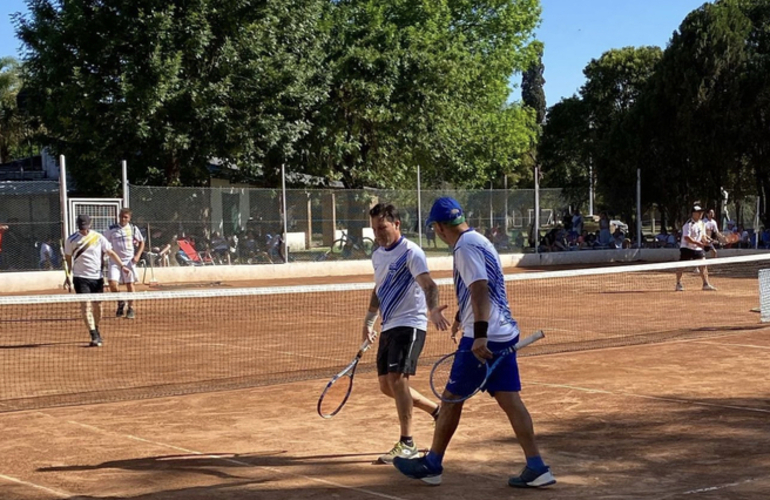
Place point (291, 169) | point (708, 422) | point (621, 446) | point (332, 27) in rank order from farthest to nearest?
point (332, 27), point (291, 169), point (708, 422), point (621, 446)

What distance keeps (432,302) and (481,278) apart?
0.93m

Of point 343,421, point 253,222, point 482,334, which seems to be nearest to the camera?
point 482,334

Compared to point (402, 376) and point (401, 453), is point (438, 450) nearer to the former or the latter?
point (401, 453)

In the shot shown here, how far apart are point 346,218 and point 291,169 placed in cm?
468

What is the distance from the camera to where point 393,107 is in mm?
38188

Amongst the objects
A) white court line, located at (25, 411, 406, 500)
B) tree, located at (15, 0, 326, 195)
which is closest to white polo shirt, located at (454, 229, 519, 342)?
white court line, located at (25, 411, 406, 500)

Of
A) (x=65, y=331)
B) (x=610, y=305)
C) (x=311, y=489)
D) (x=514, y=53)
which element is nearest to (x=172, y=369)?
(x=65, y=331)

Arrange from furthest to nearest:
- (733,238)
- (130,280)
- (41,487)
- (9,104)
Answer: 1. (9,104)
2. (733,238)
3. (130,280)
4. (41,487)

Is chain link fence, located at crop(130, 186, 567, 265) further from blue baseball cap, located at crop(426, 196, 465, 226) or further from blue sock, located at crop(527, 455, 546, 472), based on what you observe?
blue sock, located at crop(527, 455, 546, 472)

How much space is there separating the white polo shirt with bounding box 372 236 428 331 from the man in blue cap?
3.01ft

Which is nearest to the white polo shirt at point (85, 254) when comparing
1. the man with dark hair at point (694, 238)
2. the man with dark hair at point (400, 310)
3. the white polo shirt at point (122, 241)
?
the white polo shirt at point (122, 241)

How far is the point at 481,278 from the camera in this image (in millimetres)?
6387

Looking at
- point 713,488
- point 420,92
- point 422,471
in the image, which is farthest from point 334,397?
point 420,92

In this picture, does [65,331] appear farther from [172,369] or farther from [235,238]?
[235,238]
